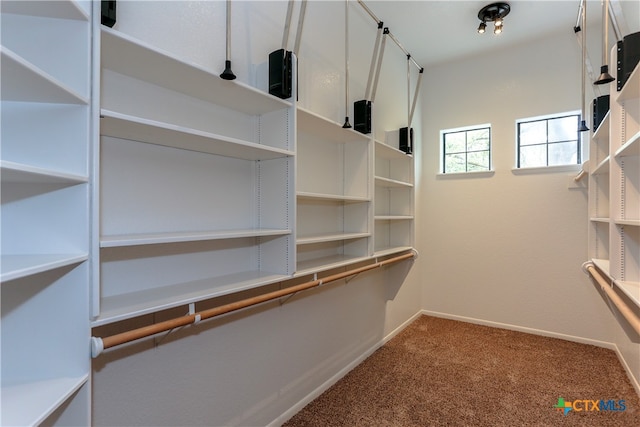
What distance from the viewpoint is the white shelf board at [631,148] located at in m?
1.39

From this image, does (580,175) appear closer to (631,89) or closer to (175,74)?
(631,89)

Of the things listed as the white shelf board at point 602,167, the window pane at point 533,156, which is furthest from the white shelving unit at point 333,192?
the window pane at point 533,156

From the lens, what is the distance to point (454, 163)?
3852 mm

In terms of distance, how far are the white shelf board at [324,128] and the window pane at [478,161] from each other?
1913mm

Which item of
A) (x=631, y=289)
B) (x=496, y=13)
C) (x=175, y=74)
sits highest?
(x=496, y=13)

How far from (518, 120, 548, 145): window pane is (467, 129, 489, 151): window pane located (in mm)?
328

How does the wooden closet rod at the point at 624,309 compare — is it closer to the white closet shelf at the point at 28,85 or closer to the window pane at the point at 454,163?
the window pane at the point at 454,163

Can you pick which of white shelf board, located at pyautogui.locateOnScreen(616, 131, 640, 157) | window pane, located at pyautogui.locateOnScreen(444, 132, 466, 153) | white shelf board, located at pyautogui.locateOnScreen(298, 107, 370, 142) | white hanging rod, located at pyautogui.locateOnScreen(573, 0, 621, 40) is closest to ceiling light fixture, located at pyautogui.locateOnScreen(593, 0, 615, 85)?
white shelf board, located at pyautogui.locateOnScreen(616, 131, 640, 157)

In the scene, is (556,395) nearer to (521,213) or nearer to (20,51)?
(521,213)

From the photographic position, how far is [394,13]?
2787mm

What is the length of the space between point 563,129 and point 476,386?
264cm

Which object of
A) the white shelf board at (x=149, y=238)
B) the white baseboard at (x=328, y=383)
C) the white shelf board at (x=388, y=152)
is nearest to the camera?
the white shelf board at (x=149, y=238)

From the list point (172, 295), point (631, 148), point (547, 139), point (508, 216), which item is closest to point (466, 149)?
point (547, 139)

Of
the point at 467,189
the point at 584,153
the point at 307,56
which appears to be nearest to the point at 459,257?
the point at 467,189
